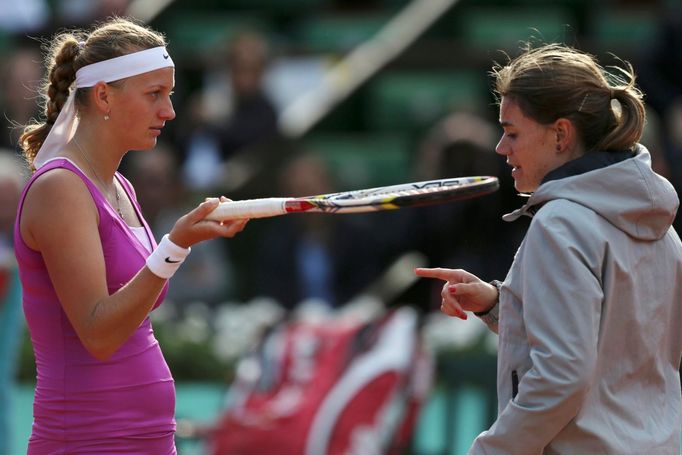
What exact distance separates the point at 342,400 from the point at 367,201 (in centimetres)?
340

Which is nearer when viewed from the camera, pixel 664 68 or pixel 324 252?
pixel 324 252

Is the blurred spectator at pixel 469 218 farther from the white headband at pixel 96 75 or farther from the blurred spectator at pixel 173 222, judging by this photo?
the white headband at pixel 96 75

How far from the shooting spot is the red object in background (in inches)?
258

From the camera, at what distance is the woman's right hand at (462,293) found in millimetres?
3363

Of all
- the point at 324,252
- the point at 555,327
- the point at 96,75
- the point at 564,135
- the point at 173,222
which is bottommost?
the point at 324,252

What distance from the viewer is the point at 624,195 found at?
3016 mm

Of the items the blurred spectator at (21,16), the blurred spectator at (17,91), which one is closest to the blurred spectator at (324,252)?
the blurred spectator at (17,91)

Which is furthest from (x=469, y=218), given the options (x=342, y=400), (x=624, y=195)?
(x=624, y=195)

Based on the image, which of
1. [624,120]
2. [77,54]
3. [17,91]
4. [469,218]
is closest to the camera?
[624,120]

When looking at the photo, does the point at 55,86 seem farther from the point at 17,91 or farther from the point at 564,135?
the point at 17,91

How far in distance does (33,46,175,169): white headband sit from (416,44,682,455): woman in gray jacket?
0.88 metres

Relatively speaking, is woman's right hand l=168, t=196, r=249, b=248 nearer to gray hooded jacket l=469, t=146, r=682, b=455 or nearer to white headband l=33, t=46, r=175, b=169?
white headband l=33, t=46, r=175, b=169

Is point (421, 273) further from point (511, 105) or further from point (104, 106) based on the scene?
point (104, 106)

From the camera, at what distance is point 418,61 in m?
10.9
